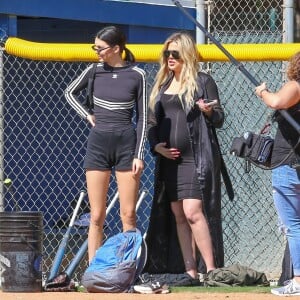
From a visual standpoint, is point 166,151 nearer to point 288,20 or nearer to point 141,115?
point 141,115

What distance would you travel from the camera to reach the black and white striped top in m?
8.16

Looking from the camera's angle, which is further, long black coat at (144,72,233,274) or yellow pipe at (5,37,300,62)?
yellow pipe at (5,37,300,62)

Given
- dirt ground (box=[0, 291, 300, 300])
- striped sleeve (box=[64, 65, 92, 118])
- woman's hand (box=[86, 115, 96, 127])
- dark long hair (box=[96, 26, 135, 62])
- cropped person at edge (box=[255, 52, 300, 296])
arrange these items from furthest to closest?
striped sleeve (box=[64, 65, 92, 118]) < woman's hand (box=[86, 115, 96, 127]) < dark long hair (box=[96, 26, 135, 62]) < dirt ground (box=[0, 291, 300, 300]) < cropped person at edge (box=[255, 52, 300, 296])

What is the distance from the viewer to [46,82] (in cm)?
1145

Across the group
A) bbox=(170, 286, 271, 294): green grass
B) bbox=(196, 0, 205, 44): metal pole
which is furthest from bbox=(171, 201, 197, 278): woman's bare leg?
bbox=(196, 0, 205, 44): metal pole

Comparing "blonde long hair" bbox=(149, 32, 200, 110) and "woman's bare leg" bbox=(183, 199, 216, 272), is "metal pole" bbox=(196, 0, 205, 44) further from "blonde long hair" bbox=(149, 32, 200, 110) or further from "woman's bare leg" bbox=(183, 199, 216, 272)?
"woman's bare leg" bbox=(183, 199, 216, 272)

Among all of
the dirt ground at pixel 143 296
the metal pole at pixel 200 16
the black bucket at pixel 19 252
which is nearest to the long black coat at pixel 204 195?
the dirt ground at pixel 143 296

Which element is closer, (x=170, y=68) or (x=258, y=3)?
(x=170, y=68)

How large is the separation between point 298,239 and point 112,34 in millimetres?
2075

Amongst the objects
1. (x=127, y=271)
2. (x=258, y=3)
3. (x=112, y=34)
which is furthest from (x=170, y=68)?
(x=258, y=3)

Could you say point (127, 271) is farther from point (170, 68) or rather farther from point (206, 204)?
point (170, 68)

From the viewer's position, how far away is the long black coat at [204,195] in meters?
8.31

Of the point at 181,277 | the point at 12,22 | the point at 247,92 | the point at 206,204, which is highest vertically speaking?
the point at 12,22

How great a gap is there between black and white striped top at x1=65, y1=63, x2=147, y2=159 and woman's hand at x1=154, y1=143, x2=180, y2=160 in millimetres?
170
